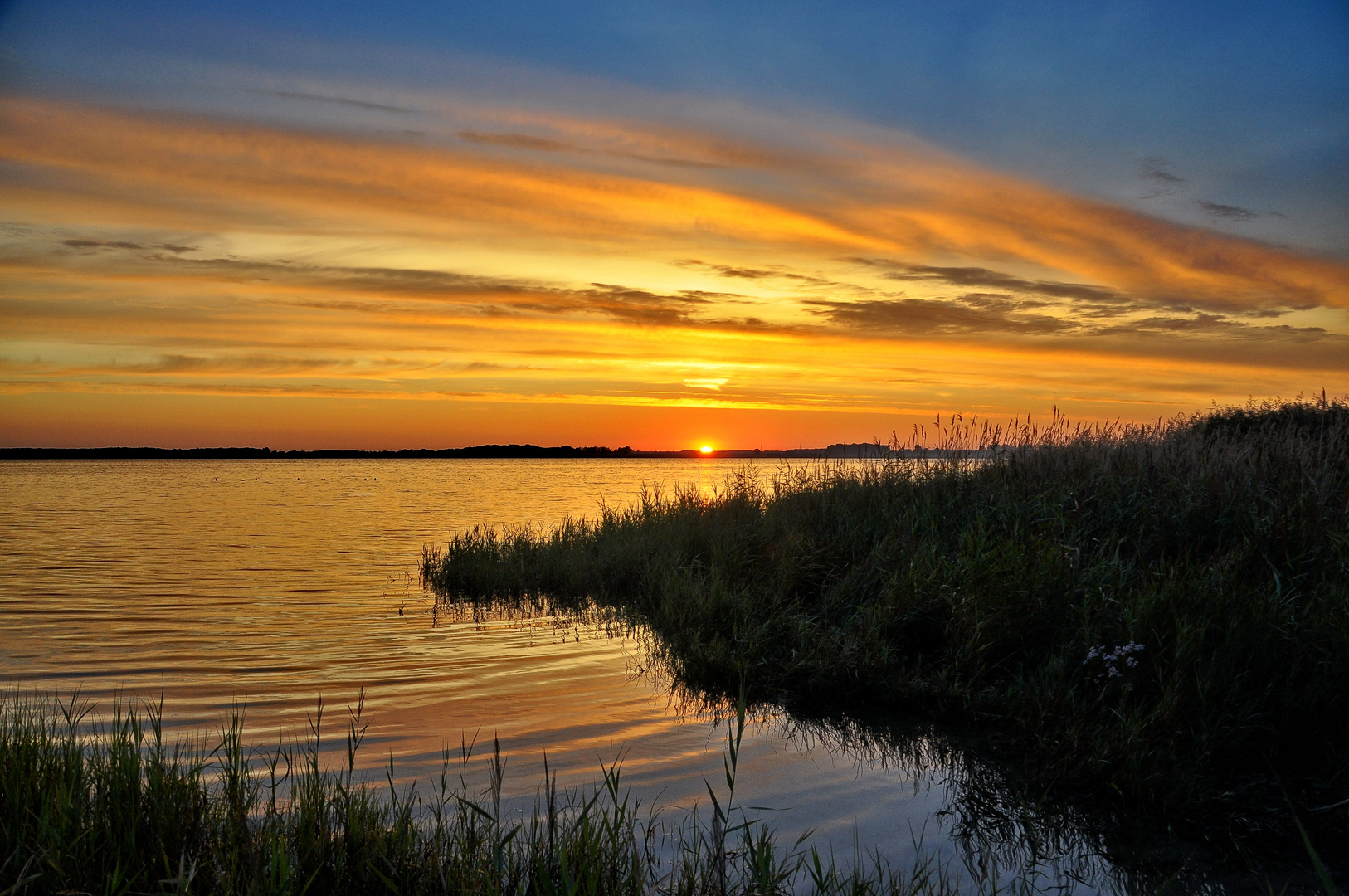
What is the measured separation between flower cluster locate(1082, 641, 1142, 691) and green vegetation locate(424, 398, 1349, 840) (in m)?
0.02

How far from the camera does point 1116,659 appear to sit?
19.9ft

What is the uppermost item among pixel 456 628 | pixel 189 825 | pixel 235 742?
pixel 235 742

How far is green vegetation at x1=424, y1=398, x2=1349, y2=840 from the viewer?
5.47m

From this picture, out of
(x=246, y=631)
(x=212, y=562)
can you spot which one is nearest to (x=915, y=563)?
(x=246, y=631)

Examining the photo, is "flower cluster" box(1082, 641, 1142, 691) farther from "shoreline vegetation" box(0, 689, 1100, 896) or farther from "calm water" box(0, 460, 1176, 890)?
"shoreline vegetation" box(0, 689, 1100, 896)

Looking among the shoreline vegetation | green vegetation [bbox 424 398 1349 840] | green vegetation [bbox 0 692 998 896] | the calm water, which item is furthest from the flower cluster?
green vegetation [bbox 0 692 998 896]

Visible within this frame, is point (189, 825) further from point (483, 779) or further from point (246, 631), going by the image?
point (246, 631)

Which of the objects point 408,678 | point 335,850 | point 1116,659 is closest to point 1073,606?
point 1116,659

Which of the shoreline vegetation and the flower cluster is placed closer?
the shoreline vegetation

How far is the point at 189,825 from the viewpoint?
3.80 m

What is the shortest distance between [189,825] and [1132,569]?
27.5 feet

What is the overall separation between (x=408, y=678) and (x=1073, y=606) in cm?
692

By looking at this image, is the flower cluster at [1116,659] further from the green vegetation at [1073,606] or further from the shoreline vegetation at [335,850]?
the shoreline vegetation at [335,850]

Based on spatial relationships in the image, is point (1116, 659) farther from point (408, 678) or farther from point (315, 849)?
point (408, 678)
